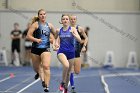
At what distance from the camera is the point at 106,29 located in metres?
24.6

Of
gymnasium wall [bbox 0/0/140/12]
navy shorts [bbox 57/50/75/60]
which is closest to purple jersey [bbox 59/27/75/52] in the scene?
navy shorts [bbox 57/50/75/60]

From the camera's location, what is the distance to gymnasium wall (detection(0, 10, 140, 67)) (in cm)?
2452

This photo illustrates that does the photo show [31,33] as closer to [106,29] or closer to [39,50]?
[39,50]

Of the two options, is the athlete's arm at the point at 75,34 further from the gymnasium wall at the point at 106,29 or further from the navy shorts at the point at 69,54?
the gymnasium wall at the point at 106,29

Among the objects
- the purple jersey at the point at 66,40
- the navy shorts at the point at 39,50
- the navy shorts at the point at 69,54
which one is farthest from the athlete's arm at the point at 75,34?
the navy shorts at the point at 39,50

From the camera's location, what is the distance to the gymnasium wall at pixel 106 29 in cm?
2452

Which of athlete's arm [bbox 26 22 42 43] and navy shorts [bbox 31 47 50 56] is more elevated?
athlete's arm [bbox 26 22 42 43]

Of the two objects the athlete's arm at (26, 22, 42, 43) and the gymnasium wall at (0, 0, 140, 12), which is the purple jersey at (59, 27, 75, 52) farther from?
the gymnasium wall at (0, 0, 140, 12)

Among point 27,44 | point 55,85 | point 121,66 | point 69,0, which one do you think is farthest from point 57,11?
point 55,85

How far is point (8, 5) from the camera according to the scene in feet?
81.1

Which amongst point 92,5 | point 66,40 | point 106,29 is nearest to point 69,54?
point 66,40

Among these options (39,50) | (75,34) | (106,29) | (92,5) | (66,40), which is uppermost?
(92,5)

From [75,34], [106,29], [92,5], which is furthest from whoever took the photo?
[92,5]

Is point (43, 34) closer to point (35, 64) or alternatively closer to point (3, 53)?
point (35, 64)
